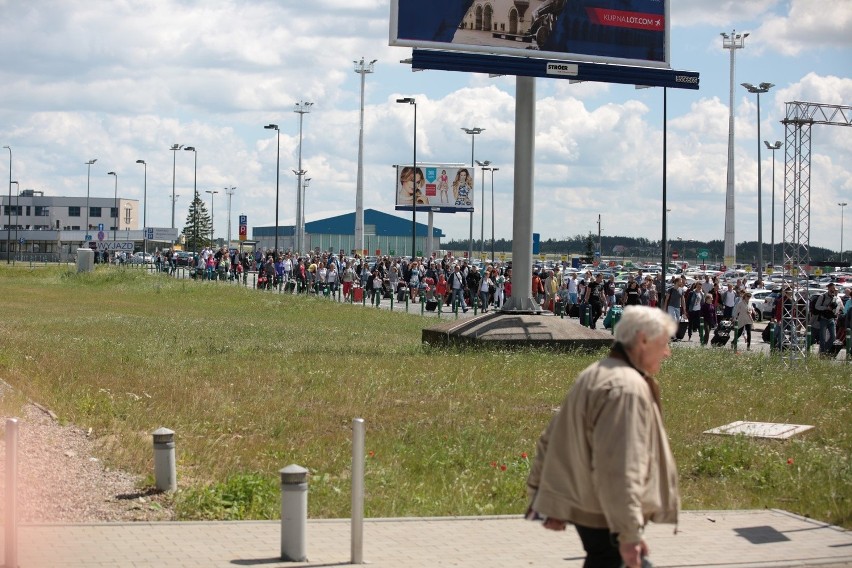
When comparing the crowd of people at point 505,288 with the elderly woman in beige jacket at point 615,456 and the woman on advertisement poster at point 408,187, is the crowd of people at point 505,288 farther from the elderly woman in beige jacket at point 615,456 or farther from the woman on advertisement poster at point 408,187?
the woman on advertisement poster at point 408,187

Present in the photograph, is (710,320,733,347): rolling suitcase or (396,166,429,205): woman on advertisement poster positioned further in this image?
(396,166,429,205): woman on advertisement poster

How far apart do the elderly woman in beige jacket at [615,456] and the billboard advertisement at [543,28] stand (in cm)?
1976

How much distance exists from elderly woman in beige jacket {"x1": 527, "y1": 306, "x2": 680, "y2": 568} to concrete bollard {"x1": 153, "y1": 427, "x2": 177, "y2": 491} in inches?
215

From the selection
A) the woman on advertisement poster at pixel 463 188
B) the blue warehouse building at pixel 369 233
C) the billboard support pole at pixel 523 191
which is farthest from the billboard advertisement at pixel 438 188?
the billboard support pole at pixel 523 191

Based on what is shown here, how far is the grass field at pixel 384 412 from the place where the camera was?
10.9 meters

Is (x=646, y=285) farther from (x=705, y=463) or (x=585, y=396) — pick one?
(x=585, y=396)

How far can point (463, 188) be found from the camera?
93688mm

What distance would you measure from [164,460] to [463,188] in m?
84.0

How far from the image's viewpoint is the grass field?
10.9 metres

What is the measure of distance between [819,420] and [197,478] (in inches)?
333

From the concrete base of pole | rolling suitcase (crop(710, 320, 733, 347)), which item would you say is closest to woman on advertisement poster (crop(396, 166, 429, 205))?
rolling suitcase (crop(710, 320, 733, 347))

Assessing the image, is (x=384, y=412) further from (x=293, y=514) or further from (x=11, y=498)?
(x=11, y=498)

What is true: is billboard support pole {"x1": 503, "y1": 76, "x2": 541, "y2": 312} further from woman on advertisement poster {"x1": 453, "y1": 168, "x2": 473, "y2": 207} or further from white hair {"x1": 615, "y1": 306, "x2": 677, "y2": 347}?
woman on advertisement poster {"x1": 453, "y1": 168, "x2": 473, "y2": 207}

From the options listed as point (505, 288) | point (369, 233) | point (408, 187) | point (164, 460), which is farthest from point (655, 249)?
point (164, 460)
